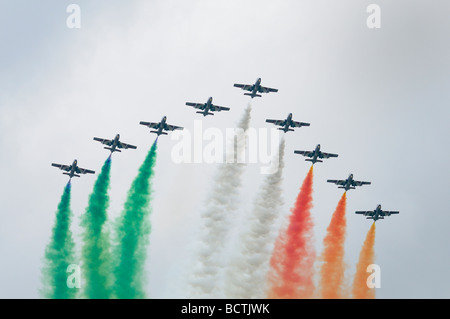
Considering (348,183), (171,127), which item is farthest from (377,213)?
(171,127)

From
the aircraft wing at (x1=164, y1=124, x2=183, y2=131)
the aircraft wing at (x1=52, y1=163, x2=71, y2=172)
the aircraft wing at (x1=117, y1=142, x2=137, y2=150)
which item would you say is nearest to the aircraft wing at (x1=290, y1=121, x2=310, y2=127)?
the aircraft wing at (x1=164, y1=124, x2=183, y2=131)

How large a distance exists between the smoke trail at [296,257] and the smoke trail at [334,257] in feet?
6.49

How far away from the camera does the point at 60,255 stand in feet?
500

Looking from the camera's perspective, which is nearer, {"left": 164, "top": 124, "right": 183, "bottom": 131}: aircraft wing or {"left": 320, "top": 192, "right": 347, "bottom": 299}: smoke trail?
{"left": 320, "top": 192, "right": 347, "bottom": 299}: smoke trail

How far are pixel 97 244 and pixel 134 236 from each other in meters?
4.64

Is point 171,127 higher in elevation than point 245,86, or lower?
lower

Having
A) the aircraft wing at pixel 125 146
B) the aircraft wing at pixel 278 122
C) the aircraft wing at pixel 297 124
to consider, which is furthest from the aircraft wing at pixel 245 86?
the aircraft wing at pixel 125 146

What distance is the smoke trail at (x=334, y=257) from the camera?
152m

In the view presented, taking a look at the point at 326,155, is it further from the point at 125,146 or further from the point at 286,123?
the point at 125,146

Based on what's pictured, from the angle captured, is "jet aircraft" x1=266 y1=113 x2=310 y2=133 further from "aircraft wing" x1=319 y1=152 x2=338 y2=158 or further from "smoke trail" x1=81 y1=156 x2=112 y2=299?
"smoke trail" x1=81 y1=156 x2=112 y2=299

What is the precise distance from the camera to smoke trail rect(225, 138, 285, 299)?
150 metres

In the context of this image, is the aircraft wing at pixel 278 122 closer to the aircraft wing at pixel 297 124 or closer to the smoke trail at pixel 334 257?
the aircraft wing at pixel 297 124

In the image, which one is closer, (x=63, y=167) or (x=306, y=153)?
(x=63, y=167)

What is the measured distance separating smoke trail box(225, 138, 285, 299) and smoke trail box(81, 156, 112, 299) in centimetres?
1490
